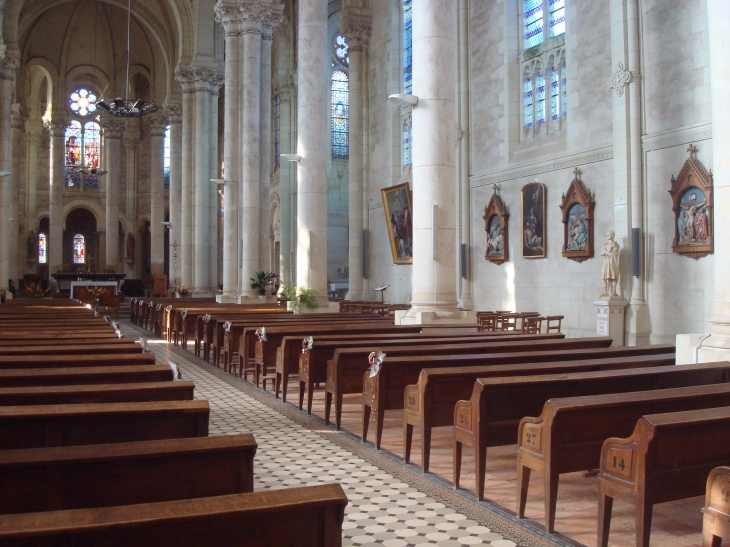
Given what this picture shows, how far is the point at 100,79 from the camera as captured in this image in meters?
43.1

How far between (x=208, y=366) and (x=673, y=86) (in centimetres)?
1084

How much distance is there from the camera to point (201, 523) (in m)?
2.32

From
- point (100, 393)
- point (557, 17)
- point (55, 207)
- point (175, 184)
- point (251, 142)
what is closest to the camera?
point (100, 393)

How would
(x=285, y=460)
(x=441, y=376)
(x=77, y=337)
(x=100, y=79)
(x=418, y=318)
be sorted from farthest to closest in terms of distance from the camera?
1. (x=100, y=79)
2. (x=418, y=318)
3. (x=77, y=337)
4. (x=285, y=460)
5. (x=441, y=376)

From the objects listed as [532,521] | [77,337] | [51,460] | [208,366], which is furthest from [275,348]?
[51,460]

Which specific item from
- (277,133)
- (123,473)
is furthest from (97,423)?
(277,133)

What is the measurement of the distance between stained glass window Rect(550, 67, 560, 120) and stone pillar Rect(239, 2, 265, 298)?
9.35 metres

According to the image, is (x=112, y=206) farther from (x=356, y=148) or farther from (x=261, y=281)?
(x=261, y=281)

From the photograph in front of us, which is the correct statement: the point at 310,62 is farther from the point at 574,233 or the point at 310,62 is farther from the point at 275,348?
the point at 275,348

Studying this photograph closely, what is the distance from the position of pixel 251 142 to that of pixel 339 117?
35.2 feet

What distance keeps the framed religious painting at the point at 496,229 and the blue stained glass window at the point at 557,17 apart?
433 cm

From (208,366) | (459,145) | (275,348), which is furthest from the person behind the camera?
(459,145)

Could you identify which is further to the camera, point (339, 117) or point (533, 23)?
point (339, 117)

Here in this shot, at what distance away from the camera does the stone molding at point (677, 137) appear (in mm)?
13359
